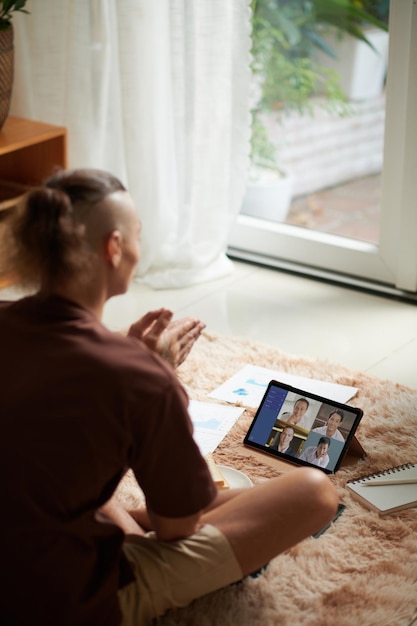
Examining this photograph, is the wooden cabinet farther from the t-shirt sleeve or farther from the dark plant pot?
the t-shirt sleeve

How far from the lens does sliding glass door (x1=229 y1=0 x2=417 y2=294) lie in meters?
2.94

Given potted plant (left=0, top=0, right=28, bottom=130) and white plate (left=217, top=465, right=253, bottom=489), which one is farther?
potted plant (left=0, top=0, right=28, bottom=130)

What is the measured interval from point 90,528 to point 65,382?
256 mm

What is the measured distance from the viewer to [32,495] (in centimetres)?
134

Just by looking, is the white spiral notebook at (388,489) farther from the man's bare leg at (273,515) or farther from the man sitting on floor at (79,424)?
the man sitting on floor at (79,424)

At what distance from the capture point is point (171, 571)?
157 centimetres

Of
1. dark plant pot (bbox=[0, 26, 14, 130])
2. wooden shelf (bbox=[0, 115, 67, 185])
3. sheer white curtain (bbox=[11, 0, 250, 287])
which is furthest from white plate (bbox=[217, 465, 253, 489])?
dark plant pot (bbox=[0, 26, 14, 130])

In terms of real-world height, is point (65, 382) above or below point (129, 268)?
below

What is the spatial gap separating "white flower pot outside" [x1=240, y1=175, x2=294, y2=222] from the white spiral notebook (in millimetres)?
1640

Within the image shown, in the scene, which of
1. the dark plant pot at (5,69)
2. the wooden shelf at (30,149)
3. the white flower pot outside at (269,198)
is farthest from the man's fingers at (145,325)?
the white flower pot outside at (269,198)

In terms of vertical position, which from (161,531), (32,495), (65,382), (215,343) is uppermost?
(65,382)

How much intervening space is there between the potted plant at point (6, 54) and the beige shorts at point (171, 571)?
181 centimetres

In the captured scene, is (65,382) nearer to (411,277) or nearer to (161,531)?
(161,531)

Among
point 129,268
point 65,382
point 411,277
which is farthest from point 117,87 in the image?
point 65,382
